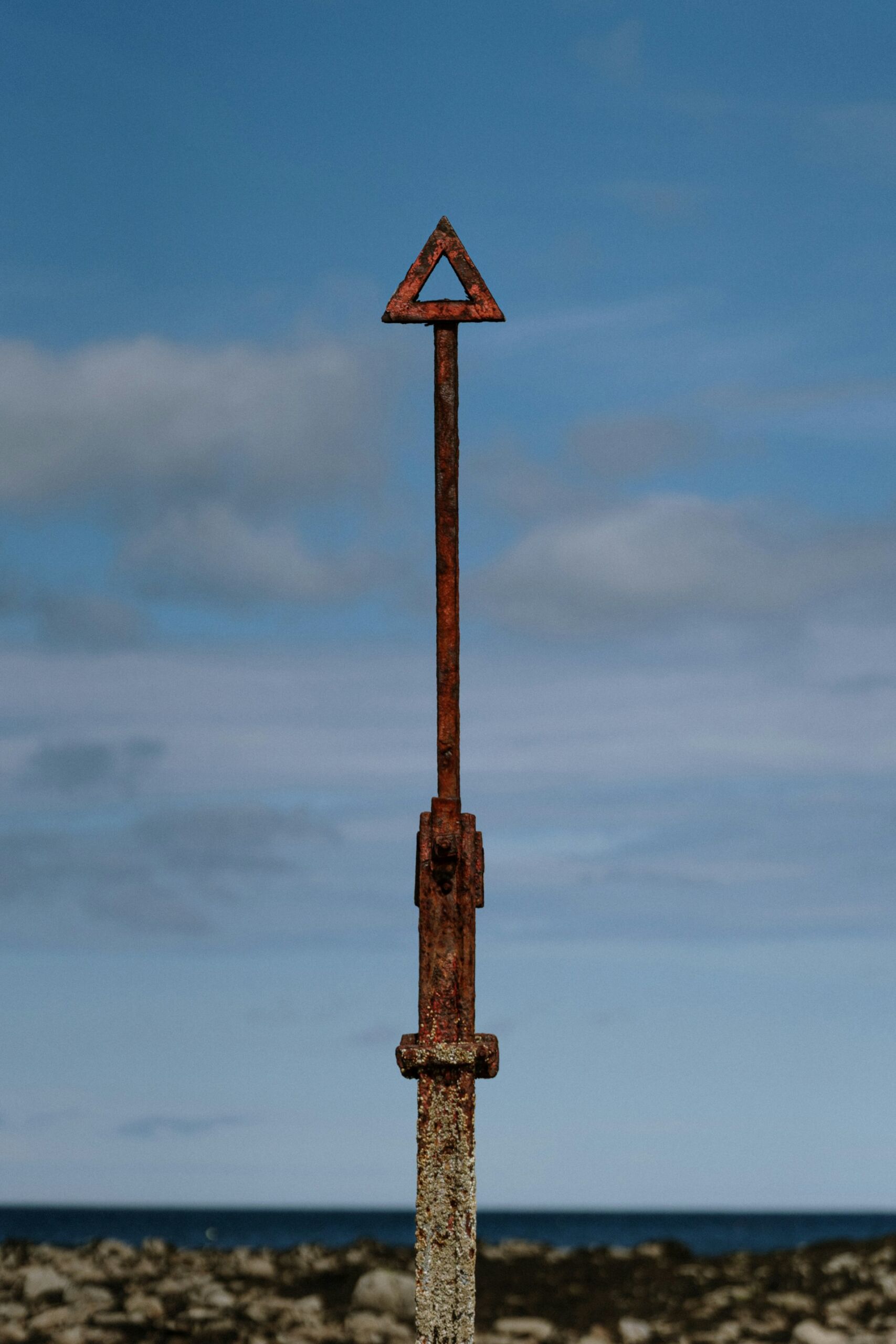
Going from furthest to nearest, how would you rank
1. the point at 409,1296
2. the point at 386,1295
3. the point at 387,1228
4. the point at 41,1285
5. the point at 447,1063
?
the point at 387,1228
the point at 41,1285
the point at 409,1296
the point at 386,1295
the point at 447,1063

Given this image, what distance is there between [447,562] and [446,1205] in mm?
3751

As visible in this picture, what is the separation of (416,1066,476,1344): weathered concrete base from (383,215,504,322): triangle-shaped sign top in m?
4.46

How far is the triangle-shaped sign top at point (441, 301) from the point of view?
31.3ft

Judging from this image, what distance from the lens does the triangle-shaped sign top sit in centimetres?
955

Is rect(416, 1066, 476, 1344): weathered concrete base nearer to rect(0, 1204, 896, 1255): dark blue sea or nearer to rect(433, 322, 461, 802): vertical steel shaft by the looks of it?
rect(433, 322, 461, 802): vertical steel shaft

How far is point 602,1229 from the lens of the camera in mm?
135750

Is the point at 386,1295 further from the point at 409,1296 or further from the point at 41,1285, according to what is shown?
the point at 41,1285

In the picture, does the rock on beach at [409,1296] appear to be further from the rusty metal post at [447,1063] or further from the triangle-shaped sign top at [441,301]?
the triangle-shaped sign top at [441,301]

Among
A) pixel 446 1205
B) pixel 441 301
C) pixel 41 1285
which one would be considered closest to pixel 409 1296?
pixel 41 1285

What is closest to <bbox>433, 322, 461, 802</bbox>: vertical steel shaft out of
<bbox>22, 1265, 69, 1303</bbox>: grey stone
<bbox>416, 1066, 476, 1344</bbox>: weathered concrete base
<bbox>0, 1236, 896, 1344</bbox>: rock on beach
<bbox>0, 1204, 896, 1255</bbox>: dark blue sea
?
<bbox>416, 1066, 476, 1344</bbox>: weathered concrete base

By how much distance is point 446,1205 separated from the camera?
9.02 m

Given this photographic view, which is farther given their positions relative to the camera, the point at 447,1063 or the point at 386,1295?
the point at 386,1295

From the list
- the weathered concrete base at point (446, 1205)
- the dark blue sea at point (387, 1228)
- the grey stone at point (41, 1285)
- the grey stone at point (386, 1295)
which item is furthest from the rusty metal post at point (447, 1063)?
the dark blue sea at point (387, 1228)

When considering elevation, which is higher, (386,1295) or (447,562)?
(447,562)
